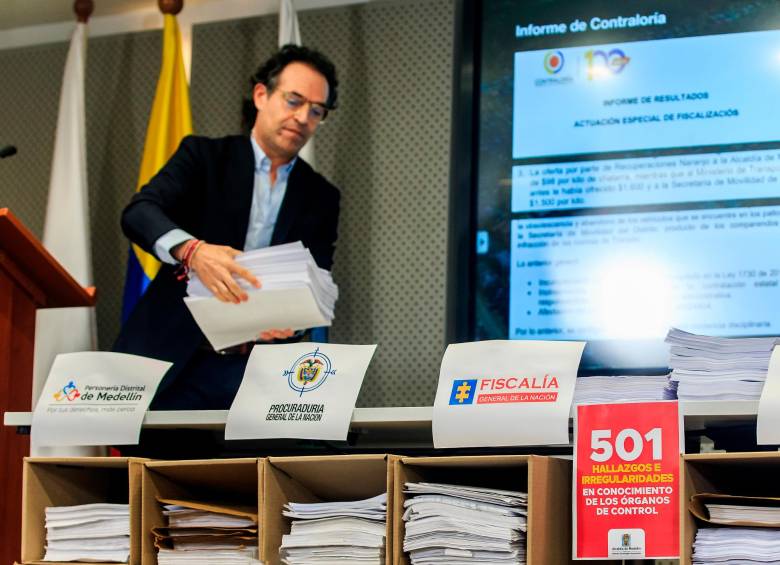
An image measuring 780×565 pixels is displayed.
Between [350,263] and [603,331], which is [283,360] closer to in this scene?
[603,331]

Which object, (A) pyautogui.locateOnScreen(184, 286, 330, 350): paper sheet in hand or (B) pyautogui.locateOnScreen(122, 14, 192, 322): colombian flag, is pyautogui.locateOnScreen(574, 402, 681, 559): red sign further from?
(B) pyautogui.locateOnScreen(122, 14, 192, 322): colombian flag

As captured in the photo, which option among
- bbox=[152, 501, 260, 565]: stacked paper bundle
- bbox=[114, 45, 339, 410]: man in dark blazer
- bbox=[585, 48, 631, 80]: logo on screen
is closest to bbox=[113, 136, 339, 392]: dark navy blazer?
bbox=[114, 45, 339, 410]: man in dark blazer

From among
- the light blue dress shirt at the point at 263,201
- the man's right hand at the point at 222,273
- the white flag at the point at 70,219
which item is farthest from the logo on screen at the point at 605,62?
the white flag at the point at 70,219

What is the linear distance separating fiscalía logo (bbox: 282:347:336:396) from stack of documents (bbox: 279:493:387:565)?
23cm

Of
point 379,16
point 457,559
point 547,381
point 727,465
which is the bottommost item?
point 457,559

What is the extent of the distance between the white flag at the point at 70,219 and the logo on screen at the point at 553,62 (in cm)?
170

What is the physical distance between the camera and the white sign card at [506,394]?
2115 millimetres

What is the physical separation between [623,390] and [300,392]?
24.3 inches

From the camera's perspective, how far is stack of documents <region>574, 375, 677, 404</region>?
215cm

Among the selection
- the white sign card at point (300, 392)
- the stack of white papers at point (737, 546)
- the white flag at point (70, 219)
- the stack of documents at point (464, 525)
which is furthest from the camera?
the white flag at point (70, 219)

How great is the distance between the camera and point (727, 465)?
207cm

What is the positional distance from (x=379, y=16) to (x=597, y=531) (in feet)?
8.63

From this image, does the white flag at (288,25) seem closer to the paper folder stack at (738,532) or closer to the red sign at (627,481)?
the red sign at (627,481)

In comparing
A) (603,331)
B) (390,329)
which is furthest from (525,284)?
(390,329)
